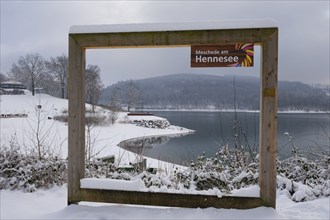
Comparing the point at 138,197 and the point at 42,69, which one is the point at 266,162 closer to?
the point at 138,197

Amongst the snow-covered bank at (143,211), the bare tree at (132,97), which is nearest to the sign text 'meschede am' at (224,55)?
the snow-covered bank at (143,211)

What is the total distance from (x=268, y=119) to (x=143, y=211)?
192 centimetres

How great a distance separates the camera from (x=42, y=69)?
6612 cm

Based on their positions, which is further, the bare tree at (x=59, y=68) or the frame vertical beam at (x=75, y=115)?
the bare tree at (x=59, y=68)

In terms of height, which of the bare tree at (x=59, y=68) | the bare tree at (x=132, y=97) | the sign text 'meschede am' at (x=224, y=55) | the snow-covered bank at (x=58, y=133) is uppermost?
the bare tree at (x=59, y=68)

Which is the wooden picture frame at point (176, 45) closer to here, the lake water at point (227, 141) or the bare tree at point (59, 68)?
the lake water at point (227, 141)

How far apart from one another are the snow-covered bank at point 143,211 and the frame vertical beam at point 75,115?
11.5 inches

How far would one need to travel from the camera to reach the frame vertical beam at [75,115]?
11.9ft

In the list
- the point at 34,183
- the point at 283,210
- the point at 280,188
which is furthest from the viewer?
the point at 34,183

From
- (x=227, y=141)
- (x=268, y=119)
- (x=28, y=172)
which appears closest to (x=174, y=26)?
(x=268, y=119)

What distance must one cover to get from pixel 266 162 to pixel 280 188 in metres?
1.30

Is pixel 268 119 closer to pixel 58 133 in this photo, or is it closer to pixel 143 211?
pixel 143 211

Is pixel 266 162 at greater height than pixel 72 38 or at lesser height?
lesser

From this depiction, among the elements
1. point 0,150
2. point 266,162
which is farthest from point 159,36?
point 0,150
